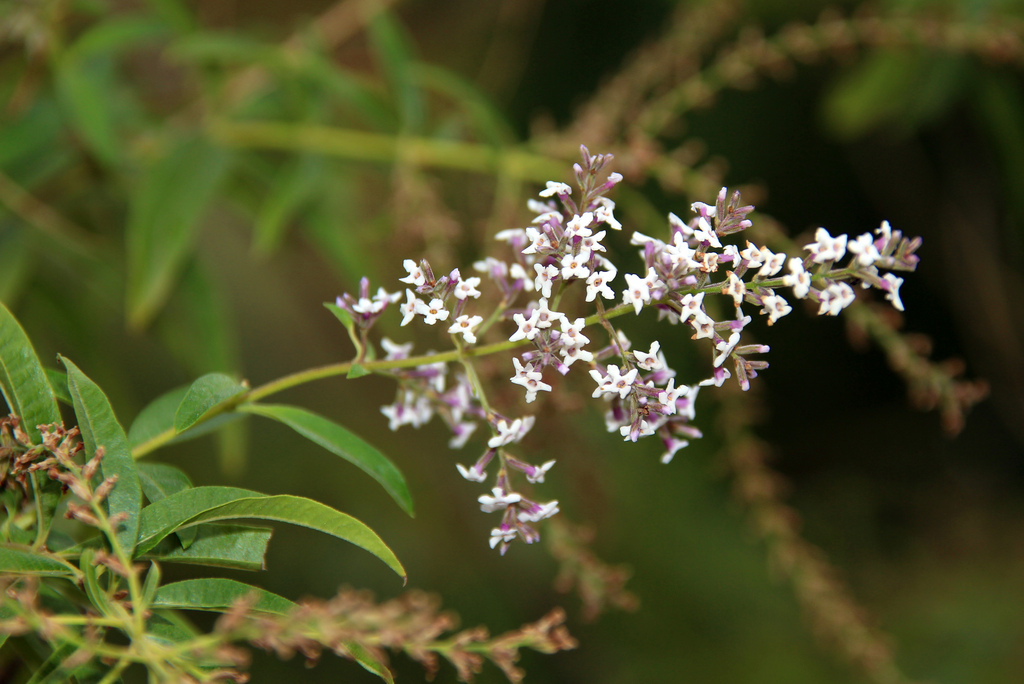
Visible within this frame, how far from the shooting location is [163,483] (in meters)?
0.96

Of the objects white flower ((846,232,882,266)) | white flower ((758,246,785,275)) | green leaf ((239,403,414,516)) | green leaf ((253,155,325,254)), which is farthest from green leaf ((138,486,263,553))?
green leaf ((253,155,325,254))

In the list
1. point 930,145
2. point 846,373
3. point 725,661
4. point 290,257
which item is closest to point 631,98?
point 930,145

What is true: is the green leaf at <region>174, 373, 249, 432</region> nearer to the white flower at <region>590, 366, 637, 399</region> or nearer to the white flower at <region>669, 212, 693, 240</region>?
the white flower at <region>590, 366, 637, 399</region>

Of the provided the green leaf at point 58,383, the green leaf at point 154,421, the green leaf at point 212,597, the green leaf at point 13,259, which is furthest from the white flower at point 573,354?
the green leaf at point 13,259

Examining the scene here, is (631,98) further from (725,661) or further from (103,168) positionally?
(725,661)

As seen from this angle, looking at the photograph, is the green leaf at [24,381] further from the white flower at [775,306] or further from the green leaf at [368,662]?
the white flower at [775,306]

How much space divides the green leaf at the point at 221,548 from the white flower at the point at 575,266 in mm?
471

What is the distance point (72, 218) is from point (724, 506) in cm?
297

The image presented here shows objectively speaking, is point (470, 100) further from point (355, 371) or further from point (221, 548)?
point (221, 548)

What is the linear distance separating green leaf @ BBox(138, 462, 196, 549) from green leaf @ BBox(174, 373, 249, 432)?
0.11 metres

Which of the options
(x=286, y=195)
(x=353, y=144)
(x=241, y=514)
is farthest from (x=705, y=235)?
(x=353, y=144)

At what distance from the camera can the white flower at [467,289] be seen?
2.91 ft

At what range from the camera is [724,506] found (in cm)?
353

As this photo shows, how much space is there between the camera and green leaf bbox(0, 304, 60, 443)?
876 mm
